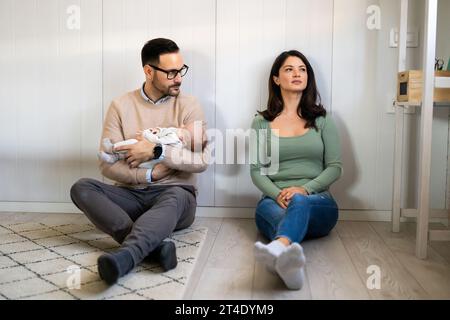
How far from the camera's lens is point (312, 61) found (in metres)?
2.60

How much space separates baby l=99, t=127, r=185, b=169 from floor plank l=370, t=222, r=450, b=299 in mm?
1036

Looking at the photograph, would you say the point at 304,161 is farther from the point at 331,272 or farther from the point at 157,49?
the point at 157,49

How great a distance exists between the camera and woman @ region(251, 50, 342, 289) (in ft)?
7.18

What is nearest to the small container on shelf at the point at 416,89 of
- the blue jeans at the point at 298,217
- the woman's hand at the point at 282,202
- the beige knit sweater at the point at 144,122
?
the blue jeans at the point at 298,217

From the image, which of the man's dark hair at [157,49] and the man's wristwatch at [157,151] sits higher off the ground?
the man's dark hair at [157,49]

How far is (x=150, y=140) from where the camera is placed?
7.34ft

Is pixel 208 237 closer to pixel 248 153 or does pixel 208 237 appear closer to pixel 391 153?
pixel 248 153

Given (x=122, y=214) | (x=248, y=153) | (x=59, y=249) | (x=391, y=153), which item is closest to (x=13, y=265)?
(x=59, y=249)

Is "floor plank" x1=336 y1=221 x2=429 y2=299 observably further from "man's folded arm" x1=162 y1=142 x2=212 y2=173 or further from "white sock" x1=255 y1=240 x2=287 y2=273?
"man's folded arm" x1=162 y1=142 x2=212 y2=173

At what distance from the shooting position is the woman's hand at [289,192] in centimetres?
216

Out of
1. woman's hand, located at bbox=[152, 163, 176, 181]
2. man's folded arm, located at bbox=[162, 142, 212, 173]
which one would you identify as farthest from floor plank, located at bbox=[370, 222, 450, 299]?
woman's hand, located at bbox=[152, 163, 176, 181]

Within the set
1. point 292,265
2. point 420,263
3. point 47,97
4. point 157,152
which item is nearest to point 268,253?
point 292,265

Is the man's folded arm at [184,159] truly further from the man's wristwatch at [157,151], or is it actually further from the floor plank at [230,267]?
the floor plank at [230,267]

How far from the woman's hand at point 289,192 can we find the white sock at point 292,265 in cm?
56
